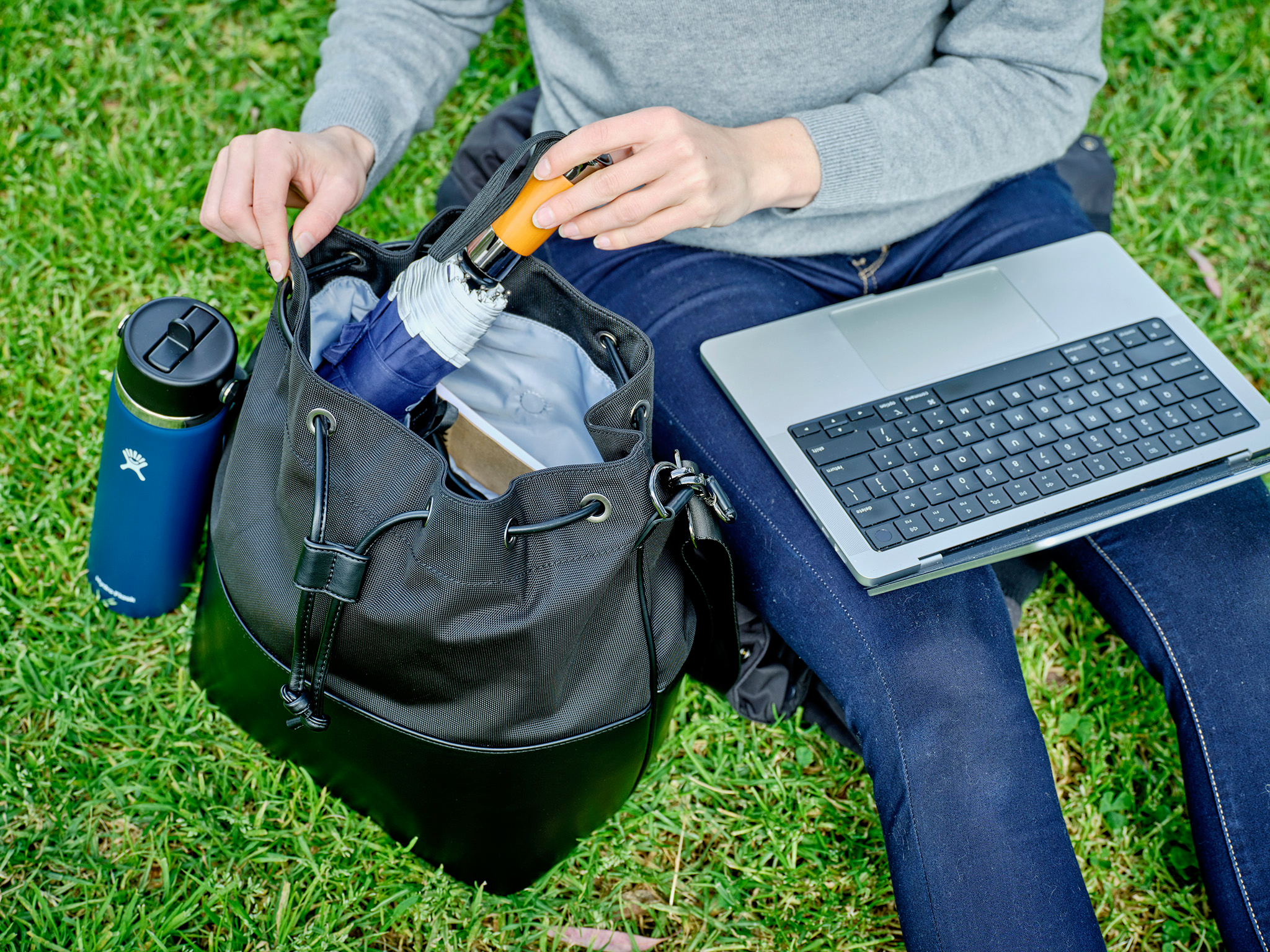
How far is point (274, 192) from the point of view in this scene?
1.12 meters

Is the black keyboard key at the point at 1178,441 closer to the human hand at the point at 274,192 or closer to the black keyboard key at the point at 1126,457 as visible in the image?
the black keyboard key at the point at 1126,457

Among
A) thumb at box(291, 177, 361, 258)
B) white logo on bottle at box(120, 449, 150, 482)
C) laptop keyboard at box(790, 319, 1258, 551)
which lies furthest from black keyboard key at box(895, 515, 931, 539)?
white logo on bottle at box(120, 449, 150, 482)

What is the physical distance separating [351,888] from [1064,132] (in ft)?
4.90

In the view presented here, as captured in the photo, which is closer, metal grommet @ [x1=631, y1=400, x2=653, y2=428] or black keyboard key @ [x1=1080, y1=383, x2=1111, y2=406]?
metal grommet @ [x1=631, y1=400, x2=653, y2=428]

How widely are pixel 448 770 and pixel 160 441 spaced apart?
22.2 inches

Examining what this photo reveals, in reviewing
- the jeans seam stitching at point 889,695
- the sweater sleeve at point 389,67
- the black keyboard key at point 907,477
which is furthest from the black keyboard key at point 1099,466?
the sweater sleeve at point 389,67

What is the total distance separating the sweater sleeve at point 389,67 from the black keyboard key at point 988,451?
34.3 inches

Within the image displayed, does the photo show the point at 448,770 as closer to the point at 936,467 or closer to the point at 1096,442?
the point at 936,467

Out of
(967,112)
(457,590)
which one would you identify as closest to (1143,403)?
(967,112)

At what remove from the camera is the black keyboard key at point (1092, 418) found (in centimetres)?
126

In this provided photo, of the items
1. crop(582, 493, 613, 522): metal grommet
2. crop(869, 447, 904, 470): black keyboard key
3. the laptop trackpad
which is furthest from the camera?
the laptop trackpad

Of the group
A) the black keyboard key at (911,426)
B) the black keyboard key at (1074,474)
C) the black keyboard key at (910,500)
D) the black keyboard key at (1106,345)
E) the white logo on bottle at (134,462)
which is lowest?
the white logo on bottle at (134,462)

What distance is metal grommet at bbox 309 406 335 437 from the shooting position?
0.99 meters

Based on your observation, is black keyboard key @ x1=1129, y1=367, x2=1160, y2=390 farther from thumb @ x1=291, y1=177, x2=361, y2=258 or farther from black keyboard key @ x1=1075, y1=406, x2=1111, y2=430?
thumb @ x1=291, y1=177, x2=361, y2=258
